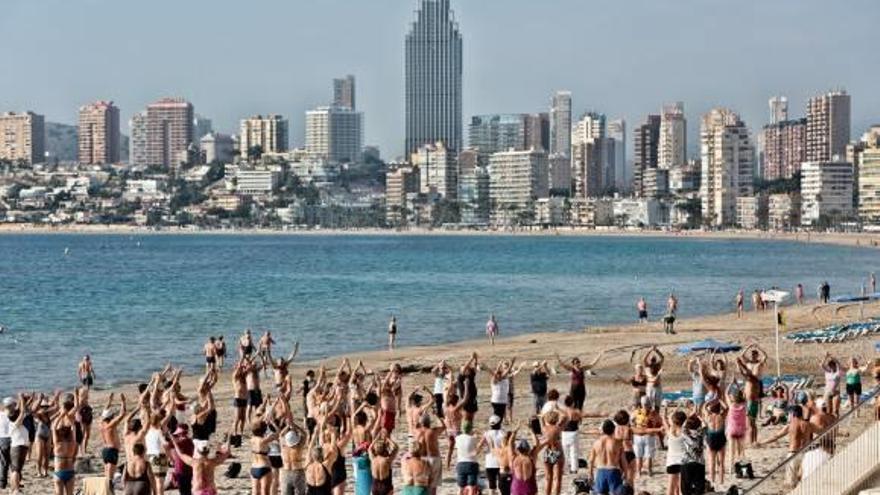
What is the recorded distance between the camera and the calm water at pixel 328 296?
43000 millimetres

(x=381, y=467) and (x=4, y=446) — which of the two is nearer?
(x=381, y=467)

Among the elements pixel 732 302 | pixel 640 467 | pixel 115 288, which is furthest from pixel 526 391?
Answer: pixel 115 288

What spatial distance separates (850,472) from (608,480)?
2127 mm

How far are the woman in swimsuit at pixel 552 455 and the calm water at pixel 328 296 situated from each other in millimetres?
18880

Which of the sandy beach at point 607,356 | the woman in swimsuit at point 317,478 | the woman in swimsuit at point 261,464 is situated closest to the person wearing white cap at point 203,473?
the woman in swimsuit at point 261,464

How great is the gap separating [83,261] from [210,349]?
Answer: 3929 inches

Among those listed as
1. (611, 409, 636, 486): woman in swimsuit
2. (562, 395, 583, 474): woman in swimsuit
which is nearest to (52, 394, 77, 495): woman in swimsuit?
(562, 395, 583, 474): woman in swimsuit

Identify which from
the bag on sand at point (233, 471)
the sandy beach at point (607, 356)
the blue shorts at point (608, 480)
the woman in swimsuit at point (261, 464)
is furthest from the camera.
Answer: the sandy beach at point (607, 356)

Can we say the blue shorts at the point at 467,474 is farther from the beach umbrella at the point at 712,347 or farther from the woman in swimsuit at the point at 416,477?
the beach umbrella at the point at 712,347

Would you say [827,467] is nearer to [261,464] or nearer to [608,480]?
[608,480]

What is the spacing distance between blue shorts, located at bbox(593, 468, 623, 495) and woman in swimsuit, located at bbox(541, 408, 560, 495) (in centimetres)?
100

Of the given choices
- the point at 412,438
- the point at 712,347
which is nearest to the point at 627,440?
the point at 412,438

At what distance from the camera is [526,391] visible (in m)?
25.6

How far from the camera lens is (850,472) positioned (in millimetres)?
12750
